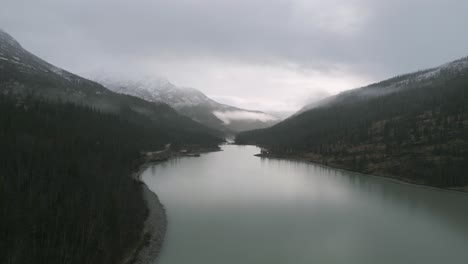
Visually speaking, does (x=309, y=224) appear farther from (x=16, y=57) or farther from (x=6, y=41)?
(x=6, y=41)

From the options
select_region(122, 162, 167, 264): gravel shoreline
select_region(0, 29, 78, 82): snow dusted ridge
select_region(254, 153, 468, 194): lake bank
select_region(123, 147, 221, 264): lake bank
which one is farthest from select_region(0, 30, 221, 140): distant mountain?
select_region(122, 162, 167, 264): gravel shoreline

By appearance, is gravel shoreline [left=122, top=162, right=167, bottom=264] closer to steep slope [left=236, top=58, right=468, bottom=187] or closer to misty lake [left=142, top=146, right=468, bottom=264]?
misty lake [left=142, top=146, right=468, bottom=264]

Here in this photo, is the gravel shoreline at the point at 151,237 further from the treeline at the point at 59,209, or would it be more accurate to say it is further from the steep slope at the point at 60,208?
the treeline at the point at 59,209

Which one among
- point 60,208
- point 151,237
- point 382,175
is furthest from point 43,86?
point 382,175

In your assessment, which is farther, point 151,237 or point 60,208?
point 151,237

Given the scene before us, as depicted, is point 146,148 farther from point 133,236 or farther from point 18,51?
point 18,51

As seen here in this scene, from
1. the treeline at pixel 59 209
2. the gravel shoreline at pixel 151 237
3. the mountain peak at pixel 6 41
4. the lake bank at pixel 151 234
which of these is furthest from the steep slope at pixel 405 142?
the mountain peak at pixel 6 41

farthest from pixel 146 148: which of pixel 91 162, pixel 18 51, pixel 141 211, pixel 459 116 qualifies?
pixel 18 51

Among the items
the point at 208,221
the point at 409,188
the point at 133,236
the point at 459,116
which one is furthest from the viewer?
the point at 459,116
